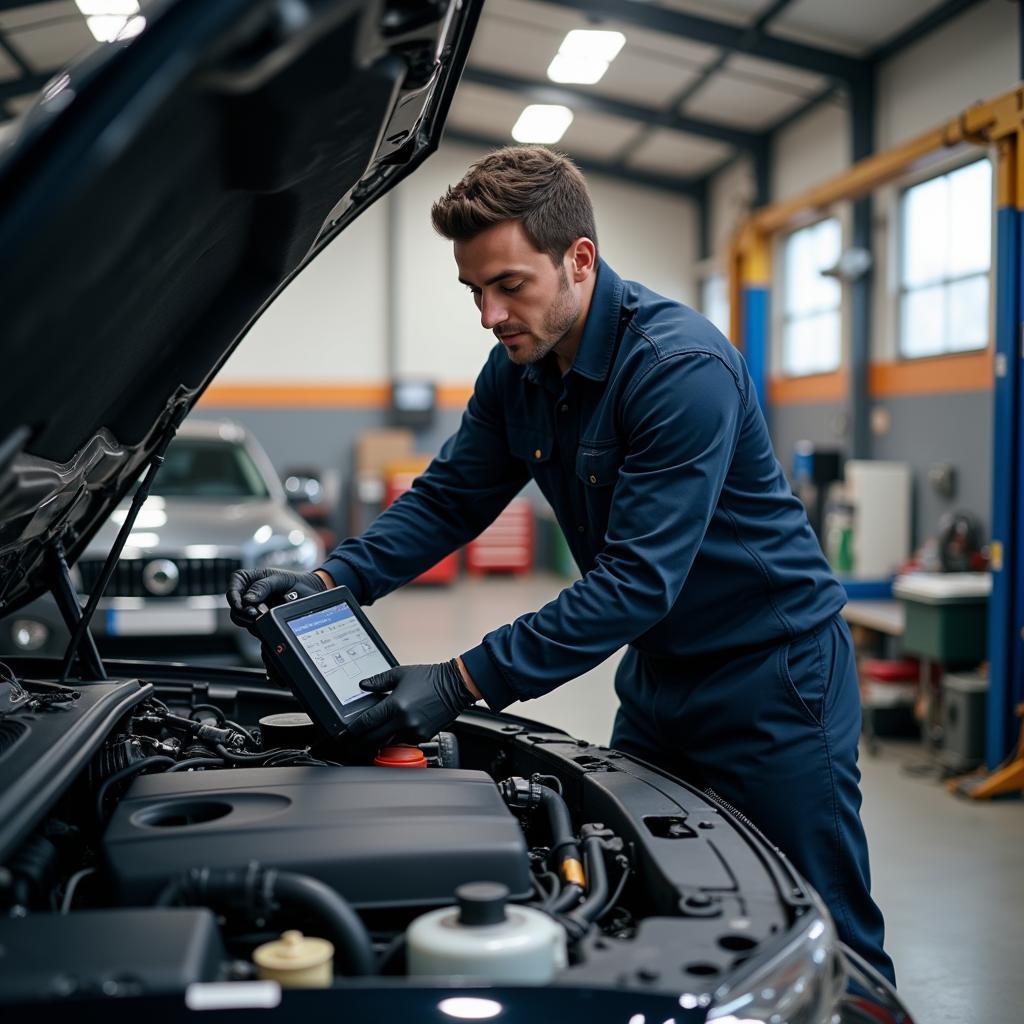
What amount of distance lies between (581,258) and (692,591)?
55 centimetres

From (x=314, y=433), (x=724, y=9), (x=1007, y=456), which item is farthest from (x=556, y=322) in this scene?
(x=314, y=433)

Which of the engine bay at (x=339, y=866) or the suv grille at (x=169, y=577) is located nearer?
the engine bay at (x=339, y=866)

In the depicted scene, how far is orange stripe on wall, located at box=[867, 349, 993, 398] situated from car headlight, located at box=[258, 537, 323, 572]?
381 centimetres

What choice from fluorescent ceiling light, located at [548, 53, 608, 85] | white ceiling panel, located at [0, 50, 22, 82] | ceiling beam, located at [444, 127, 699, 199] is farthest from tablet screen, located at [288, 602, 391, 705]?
ceiling beam, located at [444, 127, 699, 199]

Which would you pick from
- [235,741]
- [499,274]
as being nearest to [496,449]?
[499,274]

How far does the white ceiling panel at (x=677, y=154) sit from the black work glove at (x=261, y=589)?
28.9 feet

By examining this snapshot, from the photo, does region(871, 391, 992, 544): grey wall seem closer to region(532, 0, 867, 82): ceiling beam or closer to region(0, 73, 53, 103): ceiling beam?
region(532, 0, 867, 82): ceiling beam

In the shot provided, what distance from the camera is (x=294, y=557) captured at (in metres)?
4.64

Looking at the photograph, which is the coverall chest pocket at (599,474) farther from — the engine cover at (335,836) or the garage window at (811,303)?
the garage window at (811,303)

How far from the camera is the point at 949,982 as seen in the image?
8.72 feet

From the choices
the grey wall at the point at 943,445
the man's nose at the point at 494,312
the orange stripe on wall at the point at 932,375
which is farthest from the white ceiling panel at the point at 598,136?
the man's nose at the point at 494,312

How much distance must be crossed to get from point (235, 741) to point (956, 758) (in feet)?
11.7

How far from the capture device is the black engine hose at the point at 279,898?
1.03m

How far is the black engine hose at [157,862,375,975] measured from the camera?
1.03 m
